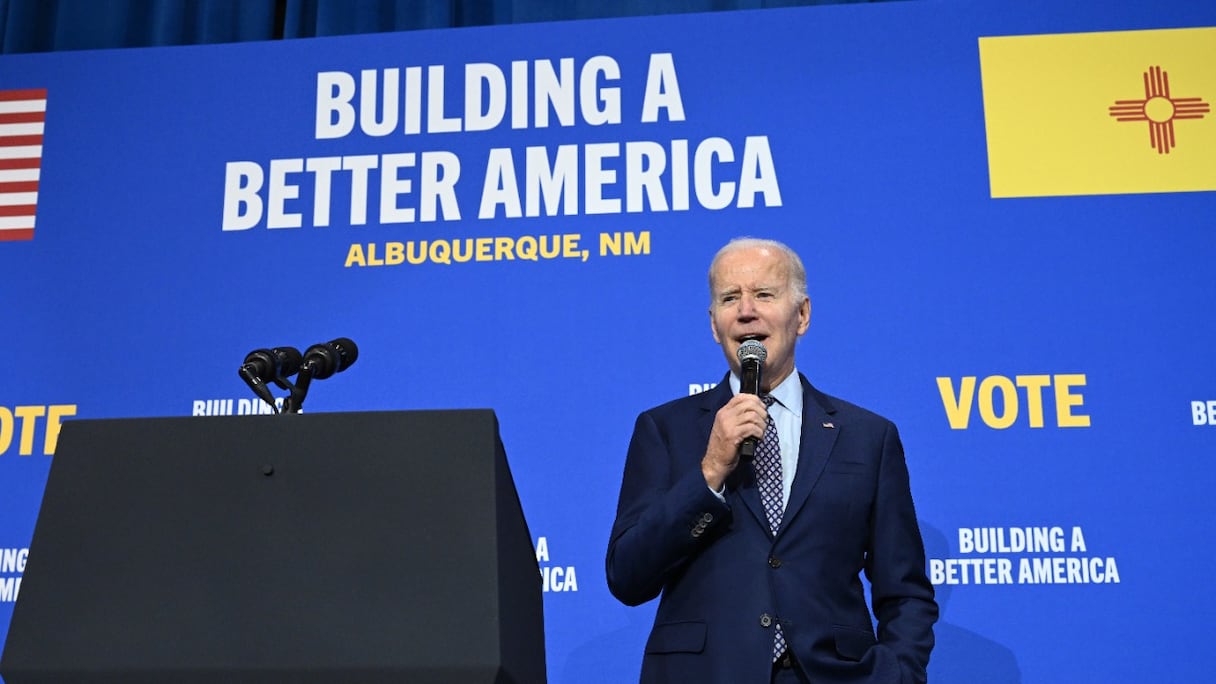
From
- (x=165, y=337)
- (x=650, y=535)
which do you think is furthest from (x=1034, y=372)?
(x=165, y=337)

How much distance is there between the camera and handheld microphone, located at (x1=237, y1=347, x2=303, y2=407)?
1907 mm

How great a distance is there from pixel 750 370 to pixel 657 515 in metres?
0.27

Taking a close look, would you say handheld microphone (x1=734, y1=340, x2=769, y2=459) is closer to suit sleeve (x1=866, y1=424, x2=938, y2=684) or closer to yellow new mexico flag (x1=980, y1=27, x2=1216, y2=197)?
suit sleeve (x1=866, y1=424, x2=938, y2=684)

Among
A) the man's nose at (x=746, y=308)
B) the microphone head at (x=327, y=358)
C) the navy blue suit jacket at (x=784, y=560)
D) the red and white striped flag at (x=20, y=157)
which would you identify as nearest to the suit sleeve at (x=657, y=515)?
the navy blue suit jacket at (x=784, y=560)

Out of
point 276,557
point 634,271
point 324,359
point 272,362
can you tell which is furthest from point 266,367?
point 634,271

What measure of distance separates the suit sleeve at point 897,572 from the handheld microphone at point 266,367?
990 mm

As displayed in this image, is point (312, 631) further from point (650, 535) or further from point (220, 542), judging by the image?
point (650, 535)

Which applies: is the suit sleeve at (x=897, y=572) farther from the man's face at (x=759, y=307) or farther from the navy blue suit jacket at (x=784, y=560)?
the man's face at (x=759, y=307)

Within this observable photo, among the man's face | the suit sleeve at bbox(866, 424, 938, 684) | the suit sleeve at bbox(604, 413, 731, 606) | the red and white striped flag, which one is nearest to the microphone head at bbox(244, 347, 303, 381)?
the suit sleeve at bbox(604, 413, 731, 606)

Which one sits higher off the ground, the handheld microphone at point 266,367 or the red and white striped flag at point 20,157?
the red and white striped flag at point 20,157

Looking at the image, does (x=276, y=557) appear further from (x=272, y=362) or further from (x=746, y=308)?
(x=746, y=308)

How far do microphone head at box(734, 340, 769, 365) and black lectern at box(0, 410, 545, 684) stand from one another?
27.1 inches

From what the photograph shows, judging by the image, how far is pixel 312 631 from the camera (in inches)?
57.7

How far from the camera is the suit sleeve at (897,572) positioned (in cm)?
221
